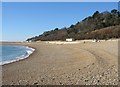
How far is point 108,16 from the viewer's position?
106m

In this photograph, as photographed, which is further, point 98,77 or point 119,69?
point 119,69

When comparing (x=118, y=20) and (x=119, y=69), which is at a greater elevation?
(x=118, y=20)

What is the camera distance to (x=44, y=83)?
37.8 ft

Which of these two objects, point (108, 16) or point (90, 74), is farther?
point (108, 16)

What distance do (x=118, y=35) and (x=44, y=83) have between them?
47.0 metres

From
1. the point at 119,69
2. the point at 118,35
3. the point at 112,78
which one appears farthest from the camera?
the point at 118,35

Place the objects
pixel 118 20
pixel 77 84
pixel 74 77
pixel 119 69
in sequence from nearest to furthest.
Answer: pixel 77 84, pixel 74 77, pixel 119 69, pixel 118 20

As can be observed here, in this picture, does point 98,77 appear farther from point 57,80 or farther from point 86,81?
point 57,80

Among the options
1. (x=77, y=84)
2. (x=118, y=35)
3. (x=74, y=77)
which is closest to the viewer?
(x=77, y=84)

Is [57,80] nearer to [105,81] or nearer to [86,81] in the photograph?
[86,81]

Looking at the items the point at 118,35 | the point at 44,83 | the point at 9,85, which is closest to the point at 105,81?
the point at 44,83

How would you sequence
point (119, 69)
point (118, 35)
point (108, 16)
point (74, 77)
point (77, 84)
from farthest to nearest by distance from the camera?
point (108, 16), point (118, 35), point (119, 69), point (74, 77), point (77, 84)

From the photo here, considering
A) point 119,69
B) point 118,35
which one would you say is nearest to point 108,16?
point 118,35

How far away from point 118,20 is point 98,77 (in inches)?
3394
